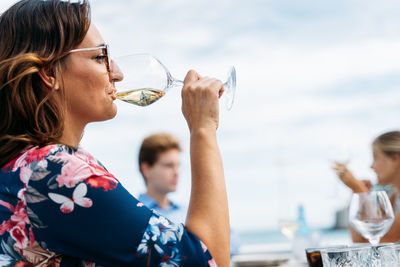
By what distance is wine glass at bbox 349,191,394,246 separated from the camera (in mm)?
1472

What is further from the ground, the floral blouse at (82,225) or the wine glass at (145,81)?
the wine glass at (145,81)

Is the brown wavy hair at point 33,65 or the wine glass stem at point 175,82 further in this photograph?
the wine glass stem at point 175,82

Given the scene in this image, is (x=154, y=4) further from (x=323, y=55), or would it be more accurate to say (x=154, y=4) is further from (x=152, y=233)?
(x=152, y=233)

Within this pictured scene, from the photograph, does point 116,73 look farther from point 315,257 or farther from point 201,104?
point 315,257

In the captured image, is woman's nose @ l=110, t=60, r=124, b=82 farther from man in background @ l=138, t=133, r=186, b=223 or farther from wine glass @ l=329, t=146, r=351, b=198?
man in background @ l=138, t=133, r=186, b=223

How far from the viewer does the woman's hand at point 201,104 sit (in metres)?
1.17

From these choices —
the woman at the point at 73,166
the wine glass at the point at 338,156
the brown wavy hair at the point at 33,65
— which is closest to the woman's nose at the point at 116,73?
the woman at the point at 73,166

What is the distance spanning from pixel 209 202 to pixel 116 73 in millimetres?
458

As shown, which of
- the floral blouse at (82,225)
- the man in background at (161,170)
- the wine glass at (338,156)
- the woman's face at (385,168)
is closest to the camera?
the floral blouse at (82,225)

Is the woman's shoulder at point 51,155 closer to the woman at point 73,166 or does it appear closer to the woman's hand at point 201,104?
the woman at point 73,166

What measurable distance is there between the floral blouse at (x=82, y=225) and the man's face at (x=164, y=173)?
2.87 m

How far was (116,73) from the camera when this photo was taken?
129 centimetres

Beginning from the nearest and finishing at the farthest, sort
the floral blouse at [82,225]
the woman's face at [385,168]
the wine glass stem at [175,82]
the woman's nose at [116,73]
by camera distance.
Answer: the floral blouse at [82,225]
the woman's nose at [116,73]
the wine glass stem at [175,82]
the woman's face at [385,168]

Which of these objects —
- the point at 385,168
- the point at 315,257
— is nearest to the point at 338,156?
the point at 385,168
